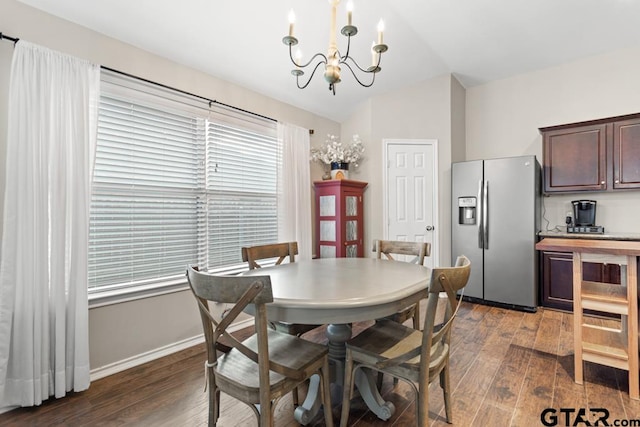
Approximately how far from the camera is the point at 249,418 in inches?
68.6

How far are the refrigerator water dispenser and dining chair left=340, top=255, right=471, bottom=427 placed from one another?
2.53 meters

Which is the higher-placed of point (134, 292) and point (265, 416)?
point (134, 292)

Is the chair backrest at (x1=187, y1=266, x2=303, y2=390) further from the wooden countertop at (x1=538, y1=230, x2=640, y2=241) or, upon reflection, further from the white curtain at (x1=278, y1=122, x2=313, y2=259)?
the wooden countertop at (x1=538, y1=230, x2=640, y2=241)

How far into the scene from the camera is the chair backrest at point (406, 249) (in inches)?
96.0

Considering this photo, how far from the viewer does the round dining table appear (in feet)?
4.47

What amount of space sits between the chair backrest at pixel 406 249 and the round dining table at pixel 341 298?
286mm

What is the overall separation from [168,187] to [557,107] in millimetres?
4541

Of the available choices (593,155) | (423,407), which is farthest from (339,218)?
(593,155)

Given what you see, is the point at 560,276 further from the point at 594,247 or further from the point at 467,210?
the point at 594,247

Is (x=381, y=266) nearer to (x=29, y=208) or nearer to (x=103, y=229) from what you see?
(x=103, y=229)

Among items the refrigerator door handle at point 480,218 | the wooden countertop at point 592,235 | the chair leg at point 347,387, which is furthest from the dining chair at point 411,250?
the wooden countertop at point 592,235

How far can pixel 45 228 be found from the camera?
6.23ft

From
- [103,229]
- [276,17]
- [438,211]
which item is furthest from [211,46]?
[438,211]

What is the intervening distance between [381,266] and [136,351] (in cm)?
197
